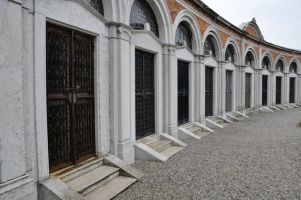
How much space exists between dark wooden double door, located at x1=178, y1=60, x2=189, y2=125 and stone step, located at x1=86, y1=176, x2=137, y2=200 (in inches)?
204

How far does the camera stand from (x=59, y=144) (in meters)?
4.39

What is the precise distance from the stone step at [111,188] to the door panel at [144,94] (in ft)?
7.49

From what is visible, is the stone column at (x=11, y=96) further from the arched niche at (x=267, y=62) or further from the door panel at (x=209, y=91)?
the arched niche at (x=267, y=62)

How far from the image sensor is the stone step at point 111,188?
4.08m

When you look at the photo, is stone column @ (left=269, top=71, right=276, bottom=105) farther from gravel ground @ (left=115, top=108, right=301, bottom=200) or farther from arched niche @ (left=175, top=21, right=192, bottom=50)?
gravel ground @ (left=115, top=108, right=301, bottom=200)

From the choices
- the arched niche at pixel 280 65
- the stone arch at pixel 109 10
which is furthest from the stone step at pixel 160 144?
the arched niche at pixel 280 65

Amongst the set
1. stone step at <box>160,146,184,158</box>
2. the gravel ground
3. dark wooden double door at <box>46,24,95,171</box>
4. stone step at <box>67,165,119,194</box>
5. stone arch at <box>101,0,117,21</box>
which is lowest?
the gravel ground

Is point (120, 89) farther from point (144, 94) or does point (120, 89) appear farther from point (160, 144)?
point (160, 144)

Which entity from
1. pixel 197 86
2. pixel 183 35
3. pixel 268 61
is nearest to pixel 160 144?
pixel 197 86

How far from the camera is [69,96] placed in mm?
4559

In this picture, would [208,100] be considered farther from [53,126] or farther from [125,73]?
[53,126]

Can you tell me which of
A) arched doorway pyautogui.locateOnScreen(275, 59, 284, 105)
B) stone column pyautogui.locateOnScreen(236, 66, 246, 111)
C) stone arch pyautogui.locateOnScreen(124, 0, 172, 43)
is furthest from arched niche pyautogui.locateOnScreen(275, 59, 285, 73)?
stone arch pyautogui.locateOnScreen(124, 0, 172, 43)

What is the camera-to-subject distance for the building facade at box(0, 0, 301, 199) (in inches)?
128

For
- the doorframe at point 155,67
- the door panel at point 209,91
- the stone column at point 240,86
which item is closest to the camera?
the doorframe at point 155,67
